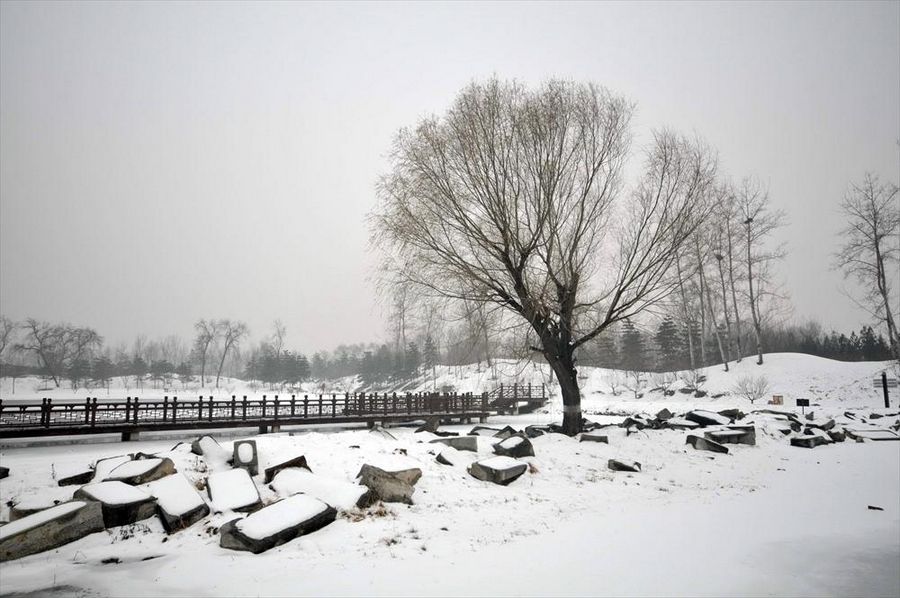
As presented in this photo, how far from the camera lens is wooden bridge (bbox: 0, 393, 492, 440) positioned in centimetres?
1662

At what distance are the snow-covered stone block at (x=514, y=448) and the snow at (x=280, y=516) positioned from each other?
5.19 metres

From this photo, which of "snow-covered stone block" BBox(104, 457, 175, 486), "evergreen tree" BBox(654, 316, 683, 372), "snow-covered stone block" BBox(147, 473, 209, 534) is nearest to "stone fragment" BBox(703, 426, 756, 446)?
"snow-covered stone block" BBox(147, 473, 209, 534)

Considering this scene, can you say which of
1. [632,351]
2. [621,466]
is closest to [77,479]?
[621,466]

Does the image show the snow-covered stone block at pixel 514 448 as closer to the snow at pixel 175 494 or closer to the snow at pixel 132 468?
the snow at pixel 175 494

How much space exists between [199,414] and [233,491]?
15.2 meters

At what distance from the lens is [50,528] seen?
5.48m

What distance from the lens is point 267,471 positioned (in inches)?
314

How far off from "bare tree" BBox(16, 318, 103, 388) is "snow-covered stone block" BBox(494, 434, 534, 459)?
7257cm

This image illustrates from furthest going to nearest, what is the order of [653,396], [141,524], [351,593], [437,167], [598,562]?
[653,396] → [437,167] → [141,524] → [598,562] → [351,593]

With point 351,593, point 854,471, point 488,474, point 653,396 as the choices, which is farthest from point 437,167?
point 653,396

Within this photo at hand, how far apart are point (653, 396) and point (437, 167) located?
28546 millimetres

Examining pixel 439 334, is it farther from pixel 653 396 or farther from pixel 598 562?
pixel 653 396

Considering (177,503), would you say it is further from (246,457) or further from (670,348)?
(670,348)

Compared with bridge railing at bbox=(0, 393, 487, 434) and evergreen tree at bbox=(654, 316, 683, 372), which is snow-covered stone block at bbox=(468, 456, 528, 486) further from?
evergreen tree at bbox=(654, 316, 683, 372)
